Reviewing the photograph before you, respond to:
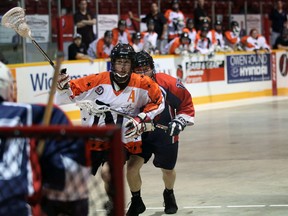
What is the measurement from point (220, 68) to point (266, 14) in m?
5.29

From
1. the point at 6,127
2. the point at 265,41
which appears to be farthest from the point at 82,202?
the point at 265,41

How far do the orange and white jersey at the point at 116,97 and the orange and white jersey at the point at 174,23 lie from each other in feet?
46.5

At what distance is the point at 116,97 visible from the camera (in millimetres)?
7867

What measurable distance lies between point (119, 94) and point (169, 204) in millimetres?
1298

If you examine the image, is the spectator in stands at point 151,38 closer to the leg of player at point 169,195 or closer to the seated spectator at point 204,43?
the seated spectator at point 204,43

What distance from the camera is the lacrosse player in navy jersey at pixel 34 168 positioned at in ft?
12.7

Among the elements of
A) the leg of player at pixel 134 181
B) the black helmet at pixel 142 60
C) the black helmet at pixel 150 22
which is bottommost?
the leg of player at pixel 134 181

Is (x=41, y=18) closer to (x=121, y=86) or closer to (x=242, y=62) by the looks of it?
(x=242, y=62)

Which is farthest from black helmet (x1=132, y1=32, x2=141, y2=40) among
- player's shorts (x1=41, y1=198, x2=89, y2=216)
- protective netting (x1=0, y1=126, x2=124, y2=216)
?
protective netting (x1=0, y1=126, x2=124, y2=216)

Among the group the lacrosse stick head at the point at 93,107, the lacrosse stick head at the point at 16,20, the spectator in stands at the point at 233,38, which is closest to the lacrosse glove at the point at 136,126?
the lacrosse stick head at the point at 93,107

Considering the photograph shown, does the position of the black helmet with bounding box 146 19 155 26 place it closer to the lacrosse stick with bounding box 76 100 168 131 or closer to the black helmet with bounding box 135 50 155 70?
the black helmet with bounding box 135 50 155 70

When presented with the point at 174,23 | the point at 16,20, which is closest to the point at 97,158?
the point at 16,20

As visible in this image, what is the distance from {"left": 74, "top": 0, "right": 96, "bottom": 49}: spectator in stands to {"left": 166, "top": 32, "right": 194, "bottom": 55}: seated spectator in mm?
2260

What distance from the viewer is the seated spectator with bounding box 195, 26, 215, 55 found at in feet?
72.6
